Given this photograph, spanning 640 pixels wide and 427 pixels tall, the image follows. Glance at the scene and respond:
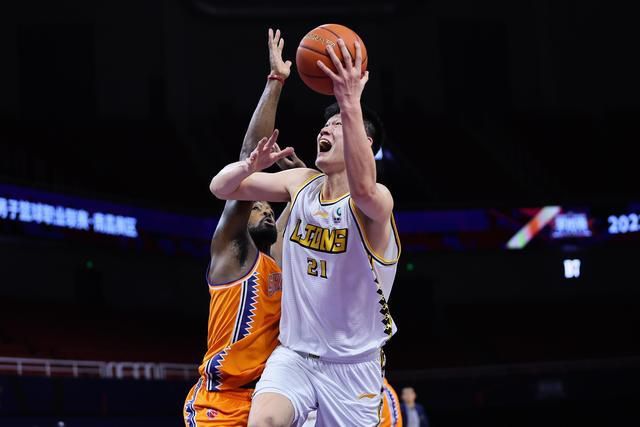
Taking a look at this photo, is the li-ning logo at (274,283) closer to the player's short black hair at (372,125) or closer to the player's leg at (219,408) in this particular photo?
the player's leg at (219,408)

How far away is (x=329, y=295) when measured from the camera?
441 centimetres

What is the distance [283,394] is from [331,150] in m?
1.17

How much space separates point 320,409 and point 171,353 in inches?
563

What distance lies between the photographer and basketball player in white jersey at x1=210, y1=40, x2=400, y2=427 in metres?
4.38

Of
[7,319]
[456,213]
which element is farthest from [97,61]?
[456,213]

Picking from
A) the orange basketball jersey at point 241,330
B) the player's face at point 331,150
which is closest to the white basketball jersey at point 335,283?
the player's face at point 331,150

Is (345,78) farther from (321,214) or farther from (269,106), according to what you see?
(269,106)

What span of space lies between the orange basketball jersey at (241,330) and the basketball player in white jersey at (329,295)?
0.99 feet

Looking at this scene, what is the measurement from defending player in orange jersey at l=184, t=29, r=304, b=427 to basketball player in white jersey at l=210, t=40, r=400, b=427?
0.26 m

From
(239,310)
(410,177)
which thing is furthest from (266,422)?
(410,177)

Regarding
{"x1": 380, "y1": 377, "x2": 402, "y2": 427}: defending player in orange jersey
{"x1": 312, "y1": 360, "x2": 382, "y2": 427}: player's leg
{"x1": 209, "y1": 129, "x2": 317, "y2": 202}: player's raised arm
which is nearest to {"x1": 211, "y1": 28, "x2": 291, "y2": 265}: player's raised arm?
{"x1": 209, "y1": 129, "x2": 317, "y2": 202}: player's raised arm

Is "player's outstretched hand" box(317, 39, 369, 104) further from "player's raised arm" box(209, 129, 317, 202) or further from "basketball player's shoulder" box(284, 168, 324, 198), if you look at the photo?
"basketball player's shoulder" box(284, 168, 324, 198)

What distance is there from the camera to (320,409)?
4.52 meters

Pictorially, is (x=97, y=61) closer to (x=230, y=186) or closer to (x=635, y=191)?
(x=635, y=191)
